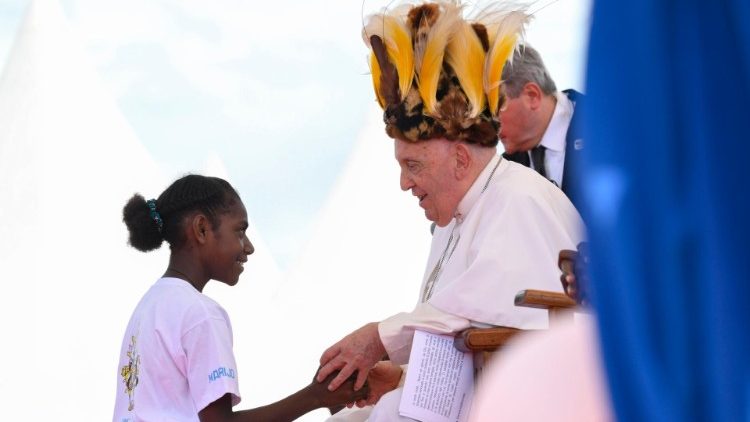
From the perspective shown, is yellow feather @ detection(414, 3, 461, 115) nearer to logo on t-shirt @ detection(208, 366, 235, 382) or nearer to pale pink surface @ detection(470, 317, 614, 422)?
logo on t-shirt @ detection(208, 366, 235, 382)

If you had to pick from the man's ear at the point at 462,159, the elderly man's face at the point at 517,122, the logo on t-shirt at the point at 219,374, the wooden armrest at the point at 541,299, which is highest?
the elderly man's face at the point at 517,122

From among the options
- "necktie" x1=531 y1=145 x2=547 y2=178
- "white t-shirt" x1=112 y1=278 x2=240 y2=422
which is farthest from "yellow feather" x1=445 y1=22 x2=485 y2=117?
"necktie" x1=531 y1=145 x2=547 y2=178

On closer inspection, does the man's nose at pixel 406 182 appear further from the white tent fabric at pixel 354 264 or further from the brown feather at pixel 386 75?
the white tent fabric at pixel 354 264

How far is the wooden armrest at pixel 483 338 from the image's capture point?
2.95 metres

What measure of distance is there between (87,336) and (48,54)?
9.97ft

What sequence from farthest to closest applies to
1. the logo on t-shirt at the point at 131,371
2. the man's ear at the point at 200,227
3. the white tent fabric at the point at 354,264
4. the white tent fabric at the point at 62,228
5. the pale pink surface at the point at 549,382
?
the white tent fabric at the point at 354,264 → the white tent fabric at the point at 62,228 → the man's ear at the point at 200,227 → the logo on t-shirt at the point at 131,371 → the pale pink surface at the point at 549,382

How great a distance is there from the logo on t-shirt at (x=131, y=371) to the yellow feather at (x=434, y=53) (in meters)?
1.38

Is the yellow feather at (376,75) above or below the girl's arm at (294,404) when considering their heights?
above

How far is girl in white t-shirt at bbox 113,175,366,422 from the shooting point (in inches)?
152

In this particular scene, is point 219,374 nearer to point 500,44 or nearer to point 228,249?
point 228,249

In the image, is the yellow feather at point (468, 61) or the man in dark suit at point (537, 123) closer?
the yellow feather at point (468, 61)

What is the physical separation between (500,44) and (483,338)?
0.99m

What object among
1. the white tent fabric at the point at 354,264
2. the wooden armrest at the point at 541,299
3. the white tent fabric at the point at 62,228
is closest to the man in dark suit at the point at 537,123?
the wooden armrest at the point at 541,299

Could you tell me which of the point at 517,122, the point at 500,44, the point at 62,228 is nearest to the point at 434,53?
the point at 500,44
